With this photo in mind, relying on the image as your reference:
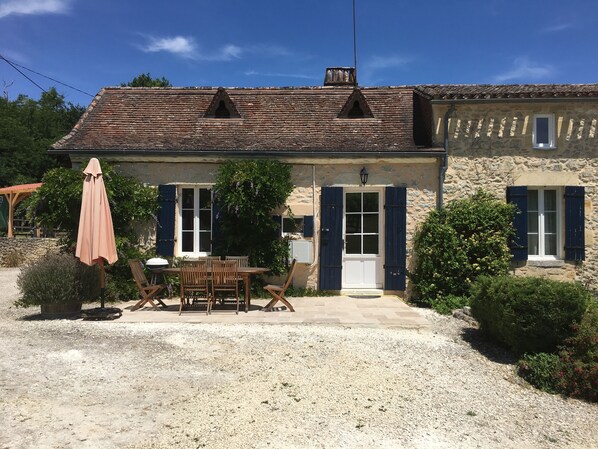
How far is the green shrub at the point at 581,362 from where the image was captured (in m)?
4.96

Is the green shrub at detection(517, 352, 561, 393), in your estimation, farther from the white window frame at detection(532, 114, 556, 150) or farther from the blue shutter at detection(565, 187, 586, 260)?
the white window frame at detection(532, 114, 556, 150)

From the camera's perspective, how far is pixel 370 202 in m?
9.92

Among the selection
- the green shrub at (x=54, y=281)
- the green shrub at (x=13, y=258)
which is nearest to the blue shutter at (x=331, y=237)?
the green shrub at (x=54, y=281)

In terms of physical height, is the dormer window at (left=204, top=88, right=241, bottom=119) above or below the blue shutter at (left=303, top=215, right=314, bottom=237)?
above

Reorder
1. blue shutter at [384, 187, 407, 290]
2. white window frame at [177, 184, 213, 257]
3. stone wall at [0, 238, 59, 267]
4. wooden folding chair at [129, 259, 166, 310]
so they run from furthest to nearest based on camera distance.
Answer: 1. stone wall at [0, 238, 59, 267]
2. white window frame at [177, 184, 213, 257]
3. blue shutter at [384, 187, 407, 290]
4. wooden folding chair at [129, 259, 166, 310]

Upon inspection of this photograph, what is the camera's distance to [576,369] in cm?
507

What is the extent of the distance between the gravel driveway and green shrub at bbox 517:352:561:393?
16cm

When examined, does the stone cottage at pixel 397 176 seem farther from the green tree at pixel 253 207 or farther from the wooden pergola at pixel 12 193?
the wooden pergola at pixel 12 193

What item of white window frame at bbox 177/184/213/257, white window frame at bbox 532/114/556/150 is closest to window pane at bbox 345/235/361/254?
white window frame at bbox 177/184/213/257

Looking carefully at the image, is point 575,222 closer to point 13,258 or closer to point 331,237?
point 331,237

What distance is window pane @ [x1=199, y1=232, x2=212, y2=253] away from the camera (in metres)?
9.91

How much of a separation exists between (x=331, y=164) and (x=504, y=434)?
6491 mm

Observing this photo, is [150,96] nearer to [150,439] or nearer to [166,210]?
[166,210]

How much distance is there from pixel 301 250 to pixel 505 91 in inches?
202
